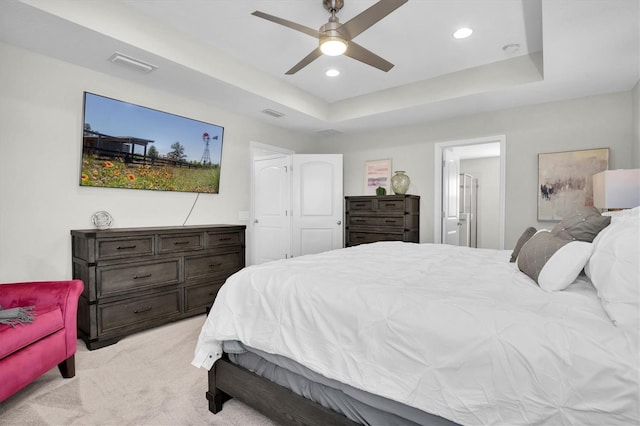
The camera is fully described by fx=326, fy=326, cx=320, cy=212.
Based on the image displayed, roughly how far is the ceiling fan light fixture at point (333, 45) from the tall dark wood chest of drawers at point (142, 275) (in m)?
2.20

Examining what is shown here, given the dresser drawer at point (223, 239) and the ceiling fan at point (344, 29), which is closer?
the ceiling fan at point (344, 29)

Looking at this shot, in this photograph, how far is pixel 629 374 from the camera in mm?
901

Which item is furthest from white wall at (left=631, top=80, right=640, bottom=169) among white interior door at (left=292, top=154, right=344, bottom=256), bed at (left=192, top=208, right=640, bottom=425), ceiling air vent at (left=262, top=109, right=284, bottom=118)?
ceiling air vent at (left=262, top=109, right=284, bottom=118)

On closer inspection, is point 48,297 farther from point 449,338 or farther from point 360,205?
point 360,205

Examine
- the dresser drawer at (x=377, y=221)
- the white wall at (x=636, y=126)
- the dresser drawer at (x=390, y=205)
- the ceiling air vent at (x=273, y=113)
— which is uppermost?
the ceiling air vent at (x=273, y=113)

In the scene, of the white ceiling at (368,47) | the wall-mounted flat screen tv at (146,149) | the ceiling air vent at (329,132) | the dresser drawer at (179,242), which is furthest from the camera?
the ceiling air vent at (329,132)

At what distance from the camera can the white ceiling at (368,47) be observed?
7.86 feet

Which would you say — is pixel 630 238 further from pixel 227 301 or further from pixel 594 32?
pixel 594 32

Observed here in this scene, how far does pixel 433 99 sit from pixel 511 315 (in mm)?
3394

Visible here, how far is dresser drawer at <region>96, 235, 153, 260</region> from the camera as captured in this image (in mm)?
2811

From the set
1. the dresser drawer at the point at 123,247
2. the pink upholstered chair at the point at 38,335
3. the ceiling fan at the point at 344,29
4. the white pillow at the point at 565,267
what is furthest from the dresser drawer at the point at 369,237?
the pink upholstered chair at the point at 38,335

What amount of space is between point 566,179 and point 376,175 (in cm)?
244

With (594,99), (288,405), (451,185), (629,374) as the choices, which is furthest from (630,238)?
(451,185)

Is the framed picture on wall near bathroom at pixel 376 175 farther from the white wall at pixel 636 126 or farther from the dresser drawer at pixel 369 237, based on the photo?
the white wall at pixel 636 126
